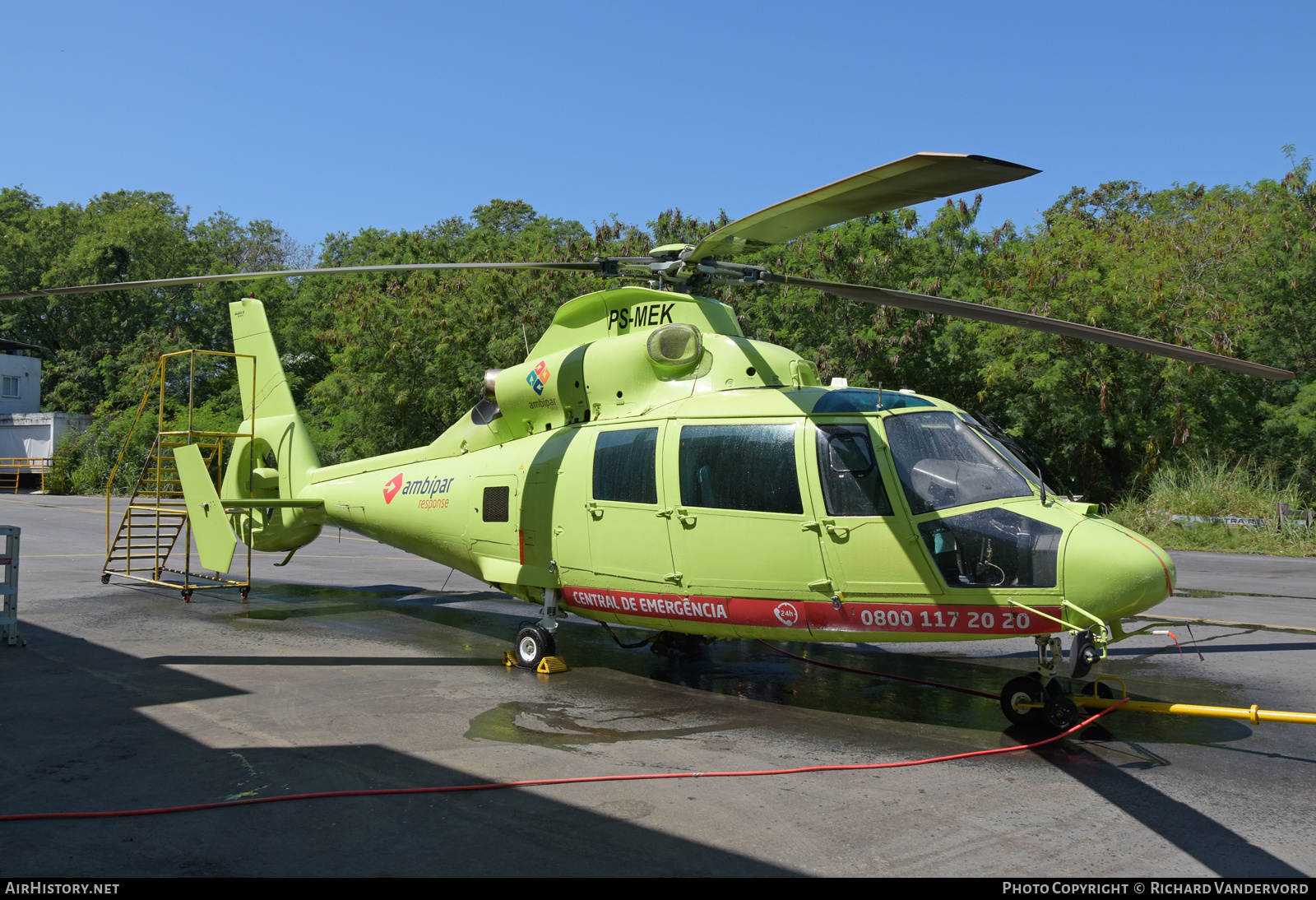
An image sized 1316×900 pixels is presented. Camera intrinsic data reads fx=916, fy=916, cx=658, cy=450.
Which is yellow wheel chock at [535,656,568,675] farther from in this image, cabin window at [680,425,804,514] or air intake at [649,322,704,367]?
air intake at [649,322,704,367]

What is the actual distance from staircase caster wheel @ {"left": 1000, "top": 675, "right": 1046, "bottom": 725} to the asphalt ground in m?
0.17

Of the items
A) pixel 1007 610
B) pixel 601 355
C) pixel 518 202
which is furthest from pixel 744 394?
pixel 518 202

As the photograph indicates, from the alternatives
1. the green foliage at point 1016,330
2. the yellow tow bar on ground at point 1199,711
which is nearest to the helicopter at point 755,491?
the yellow tow bar on ground at point 1199,711

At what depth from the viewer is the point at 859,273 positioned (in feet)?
86.8

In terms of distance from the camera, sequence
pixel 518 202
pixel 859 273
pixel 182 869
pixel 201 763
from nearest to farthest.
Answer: pixel 182 869 < pixel 201 763 < pixel 859 273 < pixel 518 202

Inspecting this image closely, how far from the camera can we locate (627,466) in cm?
849

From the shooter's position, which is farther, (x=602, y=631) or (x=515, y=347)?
(x=515, y=347)

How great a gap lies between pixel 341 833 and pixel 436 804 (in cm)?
61

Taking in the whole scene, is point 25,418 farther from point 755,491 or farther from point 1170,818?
point 1170,818

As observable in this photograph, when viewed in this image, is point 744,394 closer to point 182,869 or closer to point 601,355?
point 601,355

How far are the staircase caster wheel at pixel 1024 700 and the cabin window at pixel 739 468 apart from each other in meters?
2.17

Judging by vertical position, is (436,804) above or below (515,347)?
below

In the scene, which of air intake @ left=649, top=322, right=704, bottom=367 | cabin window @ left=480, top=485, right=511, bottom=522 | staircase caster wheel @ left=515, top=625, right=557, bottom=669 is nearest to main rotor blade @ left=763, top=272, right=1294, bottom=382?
air intake @ left=649, top=322, right=704, bottom=367

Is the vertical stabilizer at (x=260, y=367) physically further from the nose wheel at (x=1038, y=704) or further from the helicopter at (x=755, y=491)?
the nose wheel at (x=1038, y=704)
